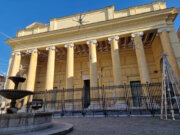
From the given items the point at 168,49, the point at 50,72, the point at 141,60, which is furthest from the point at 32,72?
the point at 168,49

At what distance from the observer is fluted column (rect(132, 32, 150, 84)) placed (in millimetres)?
11347

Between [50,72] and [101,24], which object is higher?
[101,24]

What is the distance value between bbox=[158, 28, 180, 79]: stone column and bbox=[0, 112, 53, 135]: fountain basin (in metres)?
11.6

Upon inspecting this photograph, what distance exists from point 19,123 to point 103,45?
586 inches

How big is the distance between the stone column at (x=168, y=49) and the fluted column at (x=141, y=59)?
196 cm

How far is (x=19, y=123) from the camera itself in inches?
143

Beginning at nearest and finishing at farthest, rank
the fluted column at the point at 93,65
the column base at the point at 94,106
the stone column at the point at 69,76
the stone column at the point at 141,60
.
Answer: the column base at the point at 94,106 < the stone column at the point at 141,60 < the stone column at the point at 69,76 < the fluted column at the point at 93,65

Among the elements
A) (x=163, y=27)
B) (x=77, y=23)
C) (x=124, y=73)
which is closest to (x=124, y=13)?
(x=163, y=27)

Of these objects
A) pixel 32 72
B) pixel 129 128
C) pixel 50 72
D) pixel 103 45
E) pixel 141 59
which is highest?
pixel 103 45

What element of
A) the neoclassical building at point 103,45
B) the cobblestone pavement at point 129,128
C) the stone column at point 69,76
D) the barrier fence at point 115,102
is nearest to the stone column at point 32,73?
the neoclassical building at point 103,45

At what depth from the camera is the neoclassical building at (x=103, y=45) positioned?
12328 millimetres

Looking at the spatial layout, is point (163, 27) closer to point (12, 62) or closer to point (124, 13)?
point (124, 13)

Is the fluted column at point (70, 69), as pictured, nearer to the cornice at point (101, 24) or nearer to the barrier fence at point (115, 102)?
the barrier fence at point (115, 102)

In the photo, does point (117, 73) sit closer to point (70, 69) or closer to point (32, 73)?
point (70, 69)
